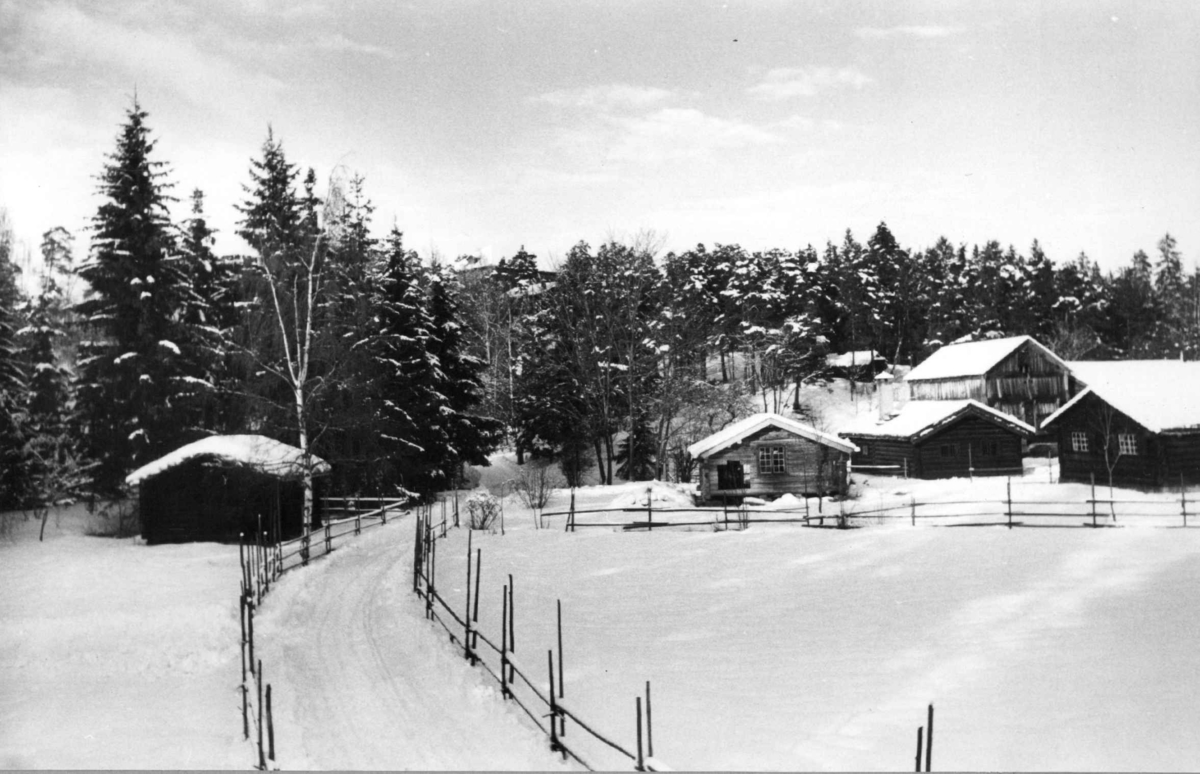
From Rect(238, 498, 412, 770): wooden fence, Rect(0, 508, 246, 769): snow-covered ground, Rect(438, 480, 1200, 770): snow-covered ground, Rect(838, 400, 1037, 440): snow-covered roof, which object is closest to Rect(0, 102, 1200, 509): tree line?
Rect(238, 498, 412, 770): wooden fence

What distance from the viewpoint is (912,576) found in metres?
18.0

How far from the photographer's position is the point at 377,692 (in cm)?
1073

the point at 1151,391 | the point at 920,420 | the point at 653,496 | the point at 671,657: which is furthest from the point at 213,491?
the point at 1151,391

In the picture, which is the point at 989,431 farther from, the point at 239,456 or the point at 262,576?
the point at 262,576

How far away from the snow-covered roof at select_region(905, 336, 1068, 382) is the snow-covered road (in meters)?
36.3

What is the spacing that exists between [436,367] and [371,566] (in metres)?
15.1

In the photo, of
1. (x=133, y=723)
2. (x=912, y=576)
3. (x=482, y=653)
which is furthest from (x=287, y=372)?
(x=912, y=576)

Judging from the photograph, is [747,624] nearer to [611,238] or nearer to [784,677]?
[784,677]

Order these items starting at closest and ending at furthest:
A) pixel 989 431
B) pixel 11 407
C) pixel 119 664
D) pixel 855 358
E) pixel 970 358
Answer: pixel 119 664, pixel 11 407, pixel 989 431, pixel 970 358, pixel 855 358

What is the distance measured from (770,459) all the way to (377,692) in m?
25.9

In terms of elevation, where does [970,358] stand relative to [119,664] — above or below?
above

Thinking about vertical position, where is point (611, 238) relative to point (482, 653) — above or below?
above

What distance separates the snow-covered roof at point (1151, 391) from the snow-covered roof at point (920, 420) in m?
4.95

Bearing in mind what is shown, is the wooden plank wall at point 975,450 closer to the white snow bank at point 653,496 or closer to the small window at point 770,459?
the small window at point 770,459
